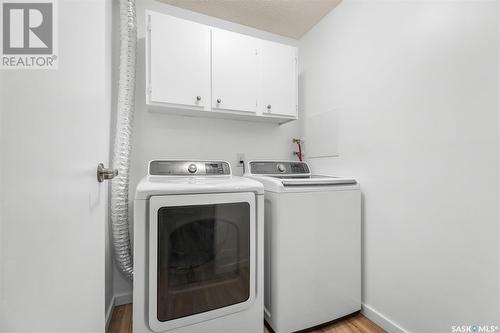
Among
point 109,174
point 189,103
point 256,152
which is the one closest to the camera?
point 109,174

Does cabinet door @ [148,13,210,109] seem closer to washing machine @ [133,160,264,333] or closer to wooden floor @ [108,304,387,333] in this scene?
washing machine @ [133,160,264,333]

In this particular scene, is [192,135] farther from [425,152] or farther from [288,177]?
[425,152]

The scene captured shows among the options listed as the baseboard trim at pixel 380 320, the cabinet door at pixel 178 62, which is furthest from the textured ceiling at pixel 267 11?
the baseboard trim at pixel 380 320

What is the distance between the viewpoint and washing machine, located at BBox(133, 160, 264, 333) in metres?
1.15

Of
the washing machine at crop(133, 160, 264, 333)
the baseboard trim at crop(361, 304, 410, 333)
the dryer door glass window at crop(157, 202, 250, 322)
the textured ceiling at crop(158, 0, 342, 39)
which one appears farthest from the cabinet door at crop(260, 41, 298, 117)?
the baseboard trim at crop(361, 304, 410, 333)

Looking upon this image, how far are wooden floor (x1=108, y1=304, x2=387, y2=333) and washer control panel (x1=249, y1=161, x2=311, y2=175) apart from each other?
1.21 meters

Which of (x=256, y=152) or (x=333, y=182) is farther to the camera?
(x=256, y=152)

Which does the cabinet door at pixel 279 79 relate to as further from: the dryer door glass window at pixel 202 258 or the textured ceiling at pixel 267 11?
the dryer door glass window at pixel 202 258

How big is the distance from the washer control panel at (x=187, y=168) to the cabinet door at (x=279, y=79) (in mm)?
663

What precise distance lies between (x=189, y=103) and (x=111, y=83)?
649 mm

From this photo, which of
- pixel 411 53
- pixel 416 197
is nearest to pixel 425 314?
pixel 416 197

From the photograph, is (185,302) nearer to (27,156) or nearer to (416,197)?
(27,156)

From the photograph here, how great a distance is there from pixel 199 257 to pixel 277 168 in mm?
1095

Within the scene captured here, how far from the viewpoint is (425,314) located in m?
1.28
